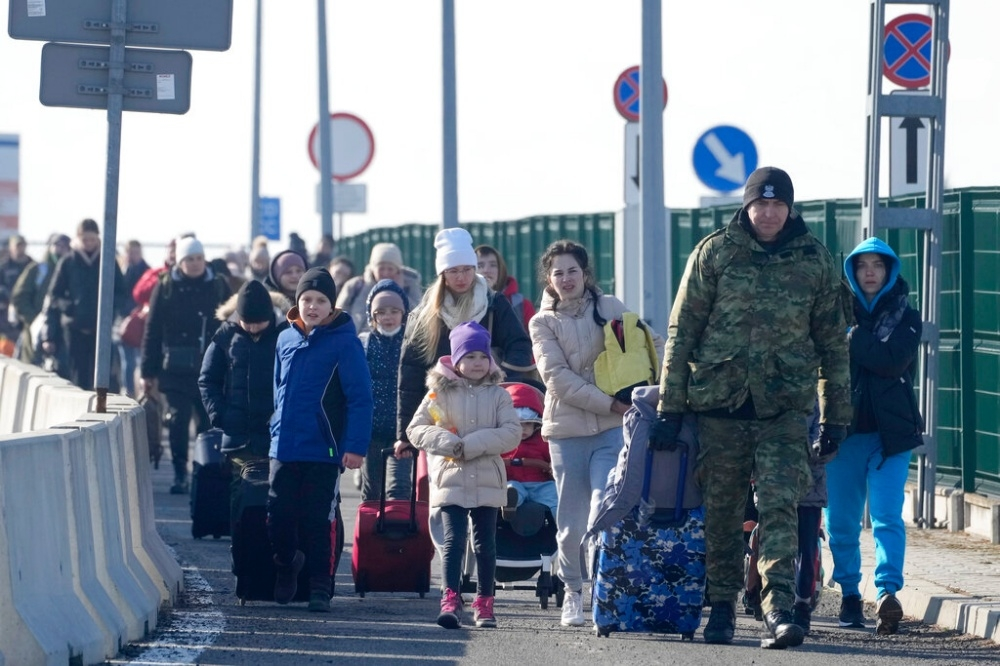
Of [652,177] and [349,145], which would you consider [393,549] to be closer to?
[652,177]

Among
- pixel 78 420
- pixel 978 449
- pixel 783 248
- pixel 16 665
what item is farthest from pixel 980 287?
pixel 16 665

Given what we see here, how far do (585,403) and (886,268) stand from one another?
5.34 ft

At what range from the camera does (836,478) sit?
36.6 feet

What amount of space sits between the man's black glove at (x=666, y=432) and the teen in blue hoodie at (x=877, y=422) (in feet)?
4.07

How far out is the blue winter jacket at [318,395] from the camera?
1115 cm

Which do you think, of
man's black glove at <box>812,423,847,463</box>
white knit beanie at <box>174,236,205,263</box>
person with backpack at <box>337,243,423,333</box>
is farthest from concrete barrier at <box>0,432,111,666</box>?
white knit beanie at <box>174,236,205,263</box>

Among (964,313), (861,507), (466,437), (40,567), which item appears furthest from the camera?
(964,313)

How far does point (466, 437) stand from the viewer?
1088cm

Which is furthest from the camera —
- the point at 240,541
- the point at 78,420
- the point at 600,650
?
the point at 240,541

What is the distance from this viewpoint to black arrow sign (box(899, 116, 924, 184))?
15.4m

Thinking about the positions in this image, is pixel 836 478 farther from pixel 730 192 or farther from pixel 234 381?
pixel 730 192

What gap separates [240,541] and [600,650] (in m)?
2.33

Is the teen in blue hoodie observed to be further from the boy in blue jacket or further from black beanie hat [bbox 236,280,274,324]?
black beanie hat [bbox 236,280,274,324]

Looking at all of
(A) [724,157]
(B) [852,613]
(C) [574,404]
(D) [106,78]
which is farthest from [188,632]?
(A) [724,157]
